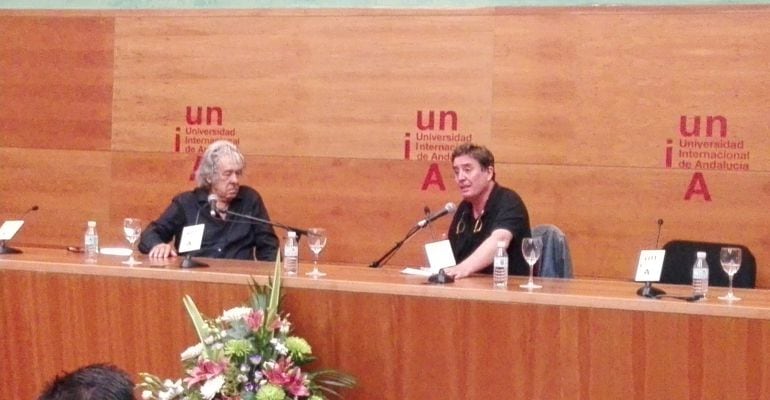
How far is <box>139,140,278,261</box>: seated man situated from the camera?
5.01 metres

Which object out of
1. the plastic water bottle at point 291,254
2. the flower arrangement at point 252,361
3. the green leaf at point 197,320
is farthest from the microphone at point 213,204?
the flower arrangement at point 252,361

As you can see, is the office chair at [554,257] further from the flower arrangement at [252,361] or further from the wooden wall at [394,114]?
the flower arrangement at [252,361]

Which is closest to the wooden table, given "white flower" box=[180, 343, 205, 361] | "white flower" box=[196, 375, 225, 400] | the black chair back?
"white flower" box=[180, 343, 205, 361]

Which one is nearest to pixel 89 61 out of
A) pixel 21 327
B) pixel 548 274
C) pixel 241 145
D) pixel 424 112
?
pixel 241 145

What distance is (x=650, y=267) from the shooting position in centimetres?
367

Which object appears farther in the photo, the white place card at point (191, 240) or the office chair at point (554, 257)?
the office chair at point (554, 257)

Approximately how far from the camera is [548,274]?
182 inches

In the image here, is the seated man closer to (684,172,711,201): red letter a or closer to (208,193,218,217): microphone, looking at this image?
(208,193,218,217): microphone

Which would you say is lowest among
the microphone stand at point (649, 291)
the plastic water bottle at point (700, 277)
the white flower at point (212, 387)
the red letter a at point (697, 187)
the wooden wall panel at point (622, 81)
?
the white flower at point (212, 387)

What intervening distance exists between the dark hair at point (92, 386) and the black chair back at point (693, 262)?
347 centimetres

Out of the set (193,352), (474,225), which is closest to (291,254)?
(193,352)

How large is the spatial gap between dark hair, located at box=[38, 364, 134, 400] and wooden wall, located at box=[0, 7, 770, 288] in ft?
12.9

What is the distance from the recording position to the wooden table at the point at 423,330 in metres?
3.51

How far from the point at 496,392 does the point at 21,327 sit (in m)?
1.79
